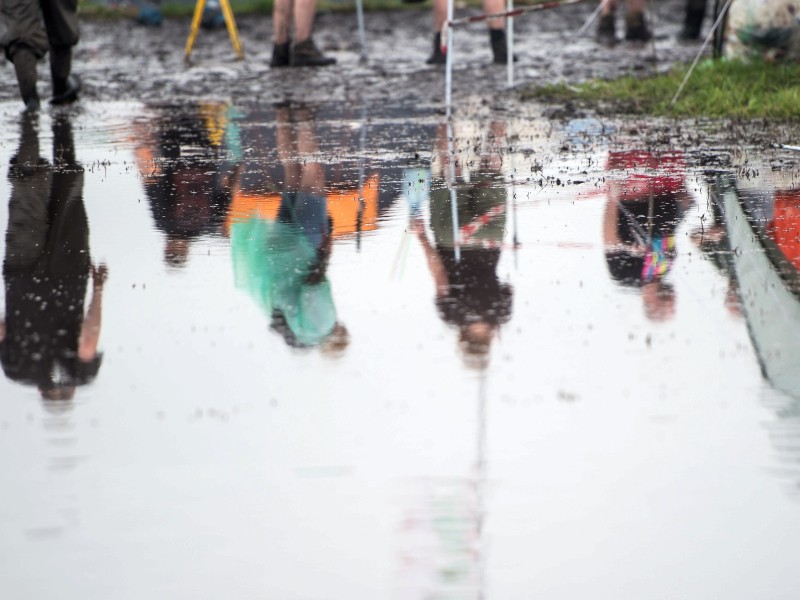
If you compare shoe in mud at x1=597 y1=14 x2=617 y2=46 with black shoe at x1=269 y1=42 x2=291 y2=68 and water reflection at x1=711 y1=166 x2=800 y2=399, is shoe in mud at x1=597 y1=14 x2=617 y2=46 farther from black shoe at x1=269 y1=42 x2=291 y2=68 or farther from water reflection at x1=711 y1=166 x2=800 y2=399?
water reflection at x1=711 y1=166 x2=800 y2=399

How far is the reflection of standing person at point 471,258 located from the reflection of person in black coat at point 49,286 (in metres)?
1.16

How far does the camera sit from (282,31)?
1490 cm

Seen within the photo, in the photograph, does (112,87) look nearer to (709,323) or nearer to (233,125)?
(233,125)

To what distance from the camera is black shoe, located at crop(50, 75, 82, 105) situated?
11.8 m

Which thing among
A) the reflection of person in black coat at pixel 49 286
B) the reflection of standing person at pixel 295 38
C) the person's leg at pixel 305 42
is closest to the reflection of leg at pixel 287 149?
the reflection of person in black coat at pixel 49 286

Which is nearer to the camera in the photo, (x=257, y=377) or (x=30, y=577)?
(x=30, y=577)

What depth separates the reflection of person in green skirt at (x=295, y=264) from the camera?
4.80 meters

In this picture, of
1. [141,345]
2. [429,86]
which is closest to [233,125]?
[429,86]

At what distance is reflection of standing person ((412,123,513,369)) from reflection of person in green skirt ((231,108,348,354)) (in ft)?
1.30

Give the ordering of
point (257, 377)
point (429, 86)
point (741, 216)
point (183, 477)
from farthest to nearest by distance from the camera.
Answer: point (429, 86) → point (741, 216) → point (257, 377) → point (183, 477)

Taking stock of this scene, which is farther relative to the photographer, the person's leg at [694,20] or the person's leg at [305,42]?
the person's leg at [694,20]

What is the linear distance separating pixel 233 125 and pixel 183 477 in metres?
7.14

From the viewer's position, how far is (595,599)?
9.81 feet

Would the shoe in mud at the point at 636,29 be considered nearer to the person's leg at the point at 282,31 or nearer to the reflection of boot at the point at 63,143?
the person's leg at the point at 282,31
